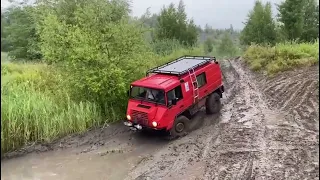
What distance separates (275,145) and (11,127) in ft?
22.4

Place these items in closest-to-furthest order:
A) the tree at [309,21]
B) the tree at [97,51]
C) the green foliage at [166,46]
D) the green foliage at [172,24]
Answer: the tree at [97,51] < the green foliage at [166,46] < the green foliage at [172,24] < the tree at [309,21]

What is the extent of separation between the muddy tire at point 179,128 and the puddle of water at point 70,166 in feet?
4.53

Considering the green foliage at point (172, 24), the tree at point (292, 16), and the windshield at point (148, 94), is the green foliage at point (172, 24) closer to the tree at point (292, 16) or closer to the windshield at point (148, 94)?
the tree at point (292, 16)

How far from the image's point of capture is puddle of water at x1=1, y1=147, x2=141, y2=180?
816cm

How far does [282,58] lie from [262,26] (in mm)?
13417

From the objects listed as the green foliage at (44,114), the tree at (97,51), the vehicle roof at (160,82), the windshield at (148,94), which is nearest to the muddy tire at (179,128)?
the windshield at (148,94)

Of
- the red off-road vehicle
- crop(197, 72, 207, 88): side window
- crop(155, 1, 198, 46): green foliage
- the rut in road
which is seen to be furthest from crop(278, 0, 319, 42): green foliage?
crop(197, 72, 207, 88): side window

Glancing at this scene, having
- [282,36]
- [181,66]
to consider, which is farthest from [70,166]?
[282,36]

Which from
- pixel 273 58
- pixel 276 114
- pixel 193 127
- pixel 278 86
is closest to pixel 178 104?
Result: pixel 193 127

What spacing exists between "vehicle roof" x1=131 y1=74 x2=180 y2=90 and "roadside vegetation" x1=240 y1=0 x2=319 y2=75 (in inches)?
283

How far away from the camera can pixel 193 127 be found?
10.8 metres

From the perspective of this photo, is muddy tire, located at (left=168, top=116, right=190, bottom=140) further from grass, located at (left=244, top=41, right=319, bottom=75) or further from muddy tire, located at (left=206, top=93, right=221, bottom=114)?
grass, located at (left=244, top=41, right=319, bottom=75)

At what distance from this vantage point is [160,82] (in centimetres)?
989

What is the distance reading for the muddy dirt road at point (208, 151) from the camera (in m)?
7.82
